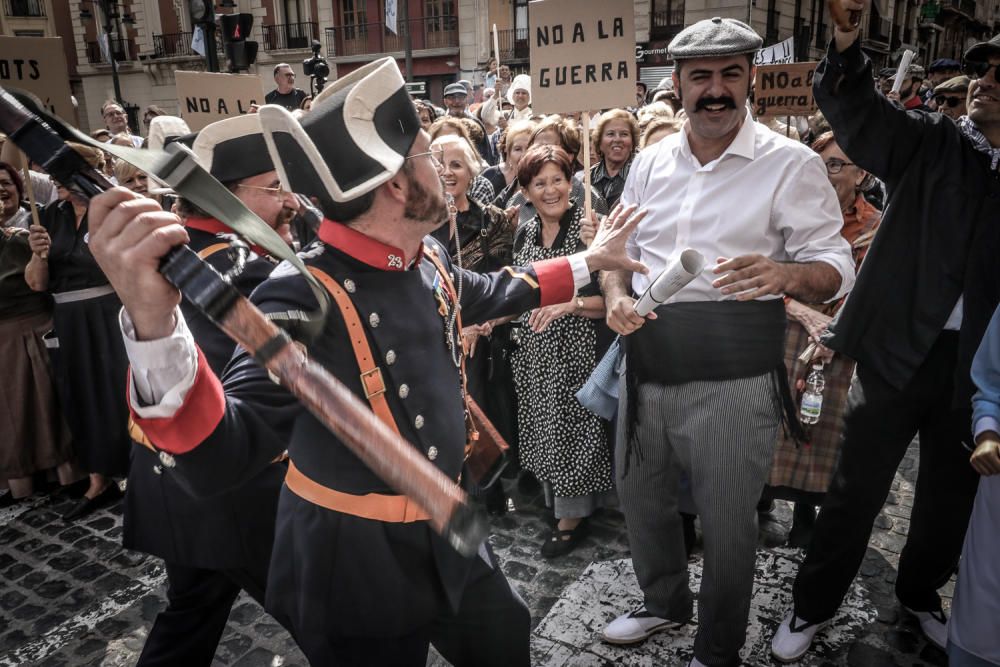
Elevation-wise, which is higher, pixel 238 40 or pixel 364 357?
pixel 238 40

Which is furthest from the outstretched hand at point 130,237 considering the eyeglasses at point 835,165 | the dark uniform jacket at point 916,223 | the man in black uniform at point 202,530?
the eyeglasses at point 835,165

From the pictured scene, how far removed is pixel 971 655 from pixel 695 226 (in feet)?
5.38

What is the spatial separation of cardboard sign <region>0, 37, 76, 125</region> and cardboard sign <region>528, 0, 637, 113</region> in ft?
7.09

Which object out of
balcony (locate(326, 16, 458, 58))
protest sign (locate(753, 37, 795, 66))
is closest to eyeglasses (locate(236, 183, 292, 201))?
protest sign (locate(753, 37, 795, 66))

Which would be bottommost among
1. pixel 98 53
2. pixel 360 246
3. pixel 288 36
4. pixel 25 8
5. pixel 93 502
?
pixel 93 502

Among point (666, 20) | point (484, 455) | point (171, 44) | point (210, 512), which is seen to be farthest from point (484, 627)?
point (171, 44)

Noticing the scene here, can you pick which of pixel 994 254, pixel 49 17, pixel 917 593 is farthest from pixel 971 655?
pixel 49 17

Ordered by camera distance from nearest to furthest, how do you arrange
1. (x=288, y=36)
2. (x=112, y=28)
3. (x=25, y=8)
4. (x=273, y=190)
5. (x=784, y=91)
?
(x=273, y=190) < (x=784, y=91) < (x=112, y=28) < (x=288, y=36) < (x=25, y=8)

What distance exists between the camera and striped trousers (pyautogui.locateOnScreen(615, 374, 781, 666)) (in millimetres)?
2553

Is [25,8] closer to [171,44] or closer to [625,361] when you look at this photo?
[171,44]

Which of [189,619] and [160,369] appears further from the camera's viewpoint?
[189,619]

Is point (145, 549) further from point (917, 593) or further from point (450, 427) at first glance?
point (917, 593)

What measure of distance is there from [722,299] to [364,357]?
54.6 inches

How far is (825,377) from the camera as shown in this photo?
3541 millimetres
